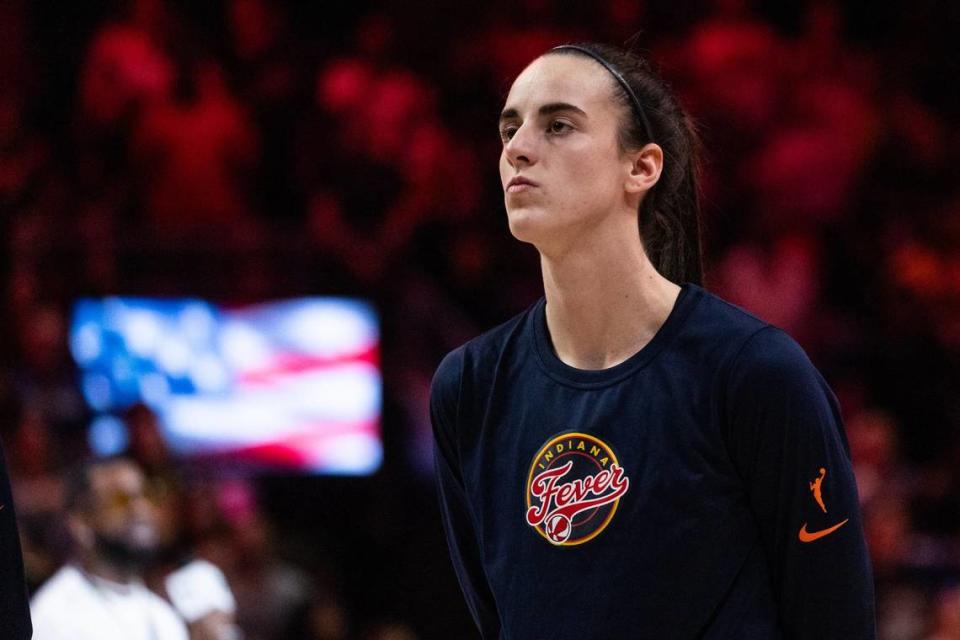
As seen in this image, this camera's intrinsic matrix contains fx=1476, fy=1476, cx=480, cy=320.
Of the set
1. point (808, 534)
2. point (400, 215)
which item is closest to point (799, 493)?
point (808, 534)

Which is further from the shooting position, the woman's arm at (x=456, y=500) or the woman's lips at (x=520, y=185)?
the woman's arm at (x=456, y=500)

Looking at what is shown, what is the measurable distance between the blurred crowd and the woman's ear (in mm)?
4474

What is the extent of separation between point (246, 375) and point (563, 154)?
561 cm

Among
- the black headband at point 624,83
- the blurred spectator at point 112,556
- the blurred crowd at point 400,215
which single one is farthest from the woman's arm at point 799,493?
the blurred crowd at point 400,215

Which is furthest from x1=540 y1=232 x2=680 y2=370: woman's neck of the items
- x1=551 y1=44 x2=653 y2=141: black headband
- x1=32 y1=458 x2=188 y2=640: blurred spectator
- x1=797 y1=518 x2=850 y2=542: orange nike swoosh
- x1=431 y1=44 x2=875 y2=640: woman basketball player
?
x1=32 y1=458 x2=188 y2=640: blurred spectator

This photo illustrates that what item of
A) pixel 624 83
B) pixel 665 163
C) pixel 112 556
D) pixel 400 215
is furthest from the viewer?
pixel 400 215

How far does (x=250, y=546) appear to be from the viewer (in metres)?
7.59

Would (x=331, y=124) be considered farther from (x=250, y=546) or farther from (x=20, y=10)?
(x=250, y=546)

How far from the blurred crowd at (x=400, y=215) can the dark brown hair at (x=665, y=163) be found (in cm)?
428

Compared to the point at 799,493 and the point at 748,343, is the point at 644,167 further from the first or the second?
the point at 799,493

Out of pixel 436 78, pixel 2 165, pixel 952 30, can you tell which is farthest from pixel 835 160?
pixel 2 165

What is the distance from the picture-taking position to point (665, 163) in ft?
10.1

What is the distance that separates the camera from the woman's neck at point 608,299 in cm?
288

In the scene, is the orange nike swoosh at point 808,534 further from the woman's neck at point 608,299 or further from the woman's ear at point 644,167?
the woman's ear at point 644,167
